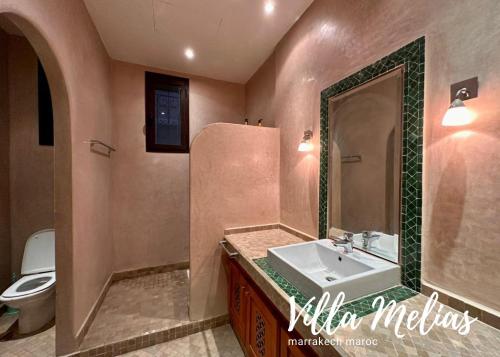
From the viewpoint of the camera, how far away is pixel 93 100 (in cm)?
193

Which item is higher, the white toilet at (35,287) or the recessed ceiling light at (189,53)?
the recessed ceiling light at (189,53)

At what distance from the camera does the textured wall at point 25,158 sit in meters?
2.13

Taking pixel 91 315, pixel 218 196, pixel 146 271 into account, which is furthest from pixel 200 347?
pixel 146 271

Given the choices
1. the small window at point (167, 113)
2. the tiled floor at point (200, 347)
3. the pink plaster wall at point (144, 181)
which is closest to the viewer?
the tiled floor at point (200, 347)

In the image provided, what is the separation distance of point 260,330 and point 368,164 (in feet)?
4.09

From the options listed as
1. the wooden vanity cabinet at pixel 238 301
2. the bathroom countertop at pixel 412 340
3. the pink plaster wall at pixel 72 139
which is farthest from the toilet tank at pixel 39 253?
the bathroom countertop at pixel 412 340

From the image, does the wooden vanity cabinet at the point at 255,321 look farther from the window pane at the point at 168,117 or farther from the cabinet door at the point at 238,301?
the window pane at the point at 168,117

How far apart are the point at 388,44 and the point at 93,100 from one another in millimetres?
2379

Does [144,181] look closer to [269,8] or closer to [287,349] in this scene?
[269,8]

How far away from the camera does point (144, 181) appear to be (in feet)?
9.02

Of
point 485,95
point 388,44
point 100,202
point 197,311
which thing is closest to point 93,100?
point 100,202

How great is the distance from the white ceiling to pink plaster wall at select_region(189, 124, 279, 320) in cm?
98

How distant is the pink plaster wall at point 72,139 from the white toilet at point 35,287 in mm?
356

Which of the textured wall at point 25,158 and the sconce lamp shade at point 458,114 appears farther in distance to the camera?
the textured wall at point 25,158
